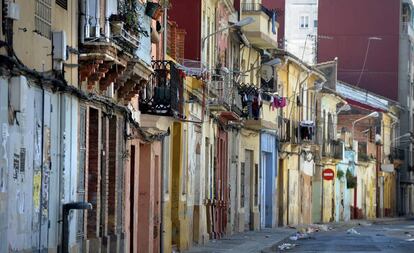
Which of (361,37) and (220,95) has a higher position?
(361,37)

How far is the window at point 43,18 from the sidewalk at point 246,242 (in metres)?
16.2

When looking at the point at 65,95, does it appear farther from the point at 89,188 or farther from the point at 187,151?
the point at 187,151

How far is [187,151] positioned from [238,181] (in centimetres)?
1287

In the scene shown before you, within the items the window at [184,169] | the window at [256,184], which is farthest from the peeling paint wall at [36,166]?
the window at [256,184]

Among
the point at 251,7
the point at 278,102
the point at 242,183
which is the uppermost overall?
the point at 251,7

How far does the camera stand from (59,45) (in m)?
19.6

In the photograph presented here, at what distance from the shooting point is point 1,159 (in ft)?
53.0

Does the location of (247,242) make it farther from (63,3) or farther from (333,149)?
(333,149)

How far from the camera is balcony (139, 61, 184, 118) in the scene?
92.1 ft

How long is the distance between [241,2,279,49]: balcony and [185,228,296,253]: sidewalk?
722 centimetres

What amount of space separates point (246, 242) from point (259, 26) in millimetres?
11169

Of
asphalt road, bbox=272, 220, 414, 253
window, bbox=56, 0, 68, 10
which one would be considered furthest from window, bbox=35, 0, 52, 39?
asphalt road, bbox=272, 220, 414, 253

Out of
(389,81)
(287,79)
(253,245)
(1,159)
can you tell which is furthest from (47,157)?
(389,81)

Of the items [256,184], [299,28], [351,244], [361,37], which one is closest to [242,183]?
[256,184]
